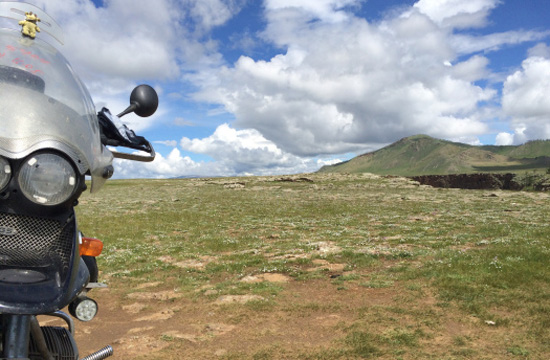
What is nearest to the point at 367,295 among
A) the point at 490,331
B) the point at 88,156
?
the point at 490,331

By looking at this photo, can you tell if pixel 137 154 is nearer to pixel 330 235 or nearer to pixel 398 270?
pixel 398 270

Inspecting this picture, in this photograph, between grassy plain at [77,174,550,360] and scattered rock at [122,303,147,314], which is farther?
scattered rock at [122,303,147,314]

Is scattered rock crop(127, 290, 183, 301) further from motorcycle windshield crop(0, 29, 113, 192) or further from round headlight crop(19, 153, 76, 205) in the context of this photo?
round headlight crop(19, 153, 76, 205)

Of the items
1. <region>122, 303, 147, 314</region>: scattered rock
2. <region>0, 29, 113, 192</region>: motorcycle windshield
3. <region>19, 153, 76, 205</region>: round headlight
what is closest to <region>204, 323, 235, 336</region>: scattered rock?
<region>122, 303, 147, 314</region>: scattered rock

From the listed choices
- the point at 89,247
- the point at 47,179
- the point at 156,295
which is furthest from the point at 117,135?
the point at 156,295

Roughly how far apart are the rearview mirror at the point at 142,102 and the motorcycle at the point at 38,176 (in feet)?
2.26

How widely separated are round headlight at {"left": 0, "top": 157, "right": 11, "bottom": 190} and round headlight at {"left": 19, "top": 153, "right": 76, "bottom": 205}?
0.07 m

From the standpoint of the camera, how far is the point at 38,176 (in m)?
2.25

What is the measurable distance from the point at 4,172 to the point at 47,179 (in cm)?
22

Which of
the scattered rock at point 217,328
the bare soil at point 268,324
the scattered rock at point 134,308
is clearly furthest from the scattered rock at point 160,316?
the scattered rock at point 217,328

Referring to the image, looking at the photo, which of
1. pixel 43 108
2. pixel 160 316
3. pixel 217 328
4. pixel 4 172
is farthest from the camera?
pixel 160 316

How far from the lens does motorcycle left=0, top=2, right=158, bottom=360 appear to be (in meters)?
2.26

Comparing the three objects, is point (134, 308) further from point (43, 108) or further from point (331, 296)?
point (43, 108)

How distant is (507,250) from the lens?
14492mm
